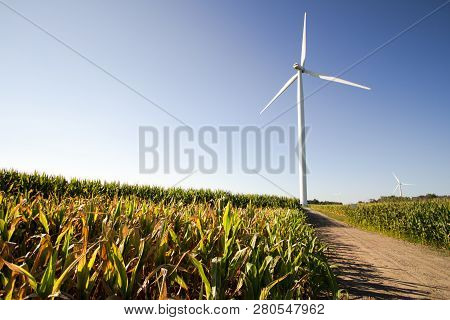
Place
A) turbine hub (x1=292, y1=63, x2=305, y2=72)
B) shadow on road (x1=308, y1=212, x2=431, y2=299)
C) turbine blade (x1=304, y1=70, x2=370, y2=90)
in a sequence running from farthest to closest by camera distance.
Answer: turbine hub (x1=292, y1=63, x2=305, y2=72), turbine blade (x1=304, y1=70, x2=370, y2=90), shadow on road (x1=308, y1=212, x2=431, y2=299)

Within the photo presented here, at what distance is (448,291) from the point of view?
6715mm

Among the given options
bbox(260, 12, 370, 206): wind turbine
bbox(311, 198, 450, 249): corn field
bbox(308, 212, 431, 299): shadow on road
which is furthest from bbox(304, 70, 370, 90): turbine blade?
bbox(308, 212, 431, 299): shadow on road

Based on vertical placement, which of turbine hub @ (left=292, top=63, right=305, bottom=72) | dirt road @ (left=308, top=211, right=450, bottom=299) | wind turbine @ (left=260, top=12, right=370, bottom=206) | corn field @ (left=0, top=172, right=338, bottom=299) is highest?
turbine hub @ (left=292, top=63, right=305, bottom=72)

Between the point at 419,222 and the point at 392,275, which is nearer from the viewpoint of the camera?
the point at 392,275

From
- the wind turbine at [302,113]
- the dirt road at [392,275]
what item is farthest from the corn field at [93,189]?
the dirt road at [392,275]

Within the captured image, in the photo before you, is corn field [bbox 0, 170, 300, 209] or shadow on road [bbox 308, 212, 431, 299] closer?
shadow on road [bbox 308, 212, 431, 299]

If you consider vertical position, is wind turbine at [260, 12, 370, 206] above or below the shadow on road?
above

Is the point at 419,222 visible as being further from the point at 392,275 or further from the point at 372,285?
the point at 372,285

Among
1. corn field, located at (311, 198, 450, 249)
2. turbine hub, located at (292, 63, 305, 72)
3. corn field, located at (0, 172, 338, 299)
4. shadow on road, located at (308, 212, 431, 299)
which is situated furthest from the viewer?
turbine hub, located at (292, 63, 305, 72)

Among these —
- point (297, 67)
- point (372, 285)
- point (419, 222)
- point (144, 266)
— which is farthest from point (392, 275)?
point (297, 67)

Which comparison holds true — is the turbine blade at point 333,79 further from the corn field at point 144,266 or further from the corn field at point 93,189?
the corn field at point 144,266

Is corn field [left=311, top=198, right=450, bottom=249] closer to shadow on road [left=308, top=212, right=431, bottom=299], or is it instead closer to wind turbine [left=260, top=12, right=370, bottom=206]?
wind turbine [left=260, top=12, right=370, bottom=206]
